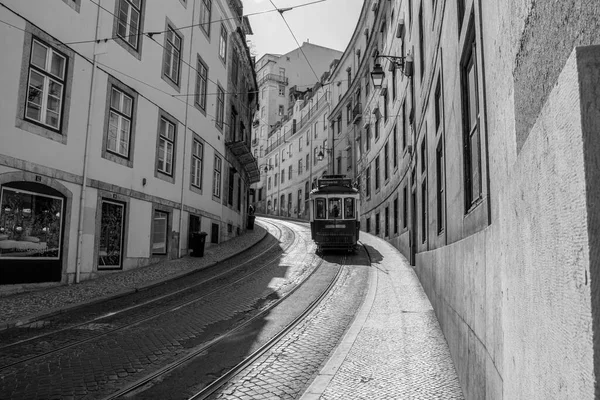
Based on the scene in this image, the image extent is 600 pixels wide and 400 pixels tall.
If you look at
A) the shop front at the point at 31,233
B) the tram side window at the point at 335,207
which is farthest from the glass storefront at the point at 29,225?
the tram side window at the point at 335,207

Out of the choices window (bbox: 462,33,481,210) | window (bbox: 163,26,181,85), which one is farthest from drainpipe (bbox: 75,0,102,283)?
window (bbox: 462,33,481,210)

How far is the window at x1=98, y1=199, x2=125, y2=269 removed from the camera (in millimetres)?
12452

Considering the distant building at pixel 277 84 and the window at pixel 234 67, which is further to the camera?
the distant building at pixel 277 84

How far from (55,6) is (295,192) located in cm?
4309

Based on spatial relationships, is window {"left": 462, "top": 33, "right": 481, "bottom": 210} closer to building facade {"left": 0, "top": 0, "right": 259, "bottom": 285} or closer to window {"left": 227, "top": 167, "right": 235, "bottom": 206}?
building facade {"left": 0, "top": 0, "right": 259, "bottom": 285}

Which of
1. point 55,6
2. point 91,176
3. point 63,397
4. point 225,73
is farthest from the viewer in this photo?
point 225,73

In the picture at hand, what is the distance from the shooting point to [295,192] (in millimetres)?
53219

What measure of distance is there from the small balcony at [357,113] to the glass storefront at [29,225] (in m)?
25.3

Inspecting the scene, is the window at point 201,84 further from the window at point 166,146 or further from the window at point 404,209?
the window at point 404,209

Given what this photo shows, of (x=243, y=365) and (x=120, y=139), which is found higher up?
(x=120, y=139)

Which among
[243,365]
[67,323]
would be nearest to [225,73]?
[67,323]

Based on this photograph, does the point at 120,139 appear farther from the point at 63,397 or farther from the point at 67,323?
the point at 63,397

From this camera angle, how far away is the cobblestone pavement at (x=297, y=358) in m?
4.85

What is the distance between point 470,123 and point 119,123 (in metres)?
11.0
